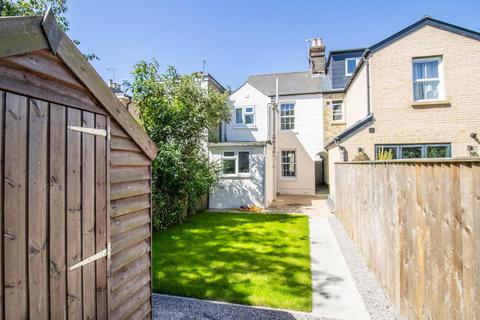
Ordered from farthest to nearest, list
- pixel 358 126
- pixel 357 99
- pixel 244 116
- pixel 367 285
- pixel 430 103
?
1. pixel 244 116
2. pixel 357 99
3. pixel 358 126
4. pixel 430 103
5. pixel 367 285

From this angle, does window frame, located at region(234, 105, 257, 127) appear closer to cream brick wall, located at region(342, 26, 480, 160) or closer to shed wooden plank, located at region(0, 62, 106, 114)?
cream brick wall, located at region(342, 26, 480, 160)

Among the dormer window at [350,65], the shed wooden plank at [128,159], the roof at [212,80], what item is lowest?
the shed wooden plank at [128,159]

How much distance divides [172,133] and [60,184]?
792 centimetres

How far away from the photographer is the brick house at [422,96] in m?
10.2

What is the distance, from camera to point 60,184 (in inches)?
80.1

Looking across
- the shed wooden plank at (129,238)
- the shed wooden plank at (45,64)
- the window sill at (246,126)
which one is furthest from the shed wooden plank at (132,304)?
the window sill at (246,126)

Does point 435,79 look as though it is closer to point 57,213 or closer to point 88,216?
point 88,216

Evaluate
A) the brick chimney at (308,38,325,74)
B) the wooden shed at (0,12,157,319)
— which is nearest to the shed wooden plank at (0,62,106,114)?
the wooden shed at (0,12,157,319)

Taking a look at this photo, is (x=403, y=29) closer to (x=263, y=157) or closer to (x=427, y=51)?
(x=427, y=51)

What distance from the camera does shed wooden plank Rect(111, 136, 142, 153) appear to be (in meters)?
2.82

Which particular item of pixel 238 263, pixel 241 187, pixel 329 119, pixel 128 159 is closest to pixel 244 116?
pixel 241 187

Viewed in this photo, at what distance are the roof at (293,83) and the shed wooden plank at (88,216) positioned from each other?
17.5m

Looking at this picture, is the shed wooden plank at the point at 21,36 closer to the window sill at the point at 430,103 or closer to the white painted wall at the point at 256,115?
the window sill at the point at 430,103

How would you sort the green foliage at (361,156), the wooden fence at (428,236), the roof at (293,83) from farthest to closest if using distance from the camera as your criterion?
1. the roof at (293,83)
2. the green foliage at (361,156)
3. the wooden fence at (428,236)
